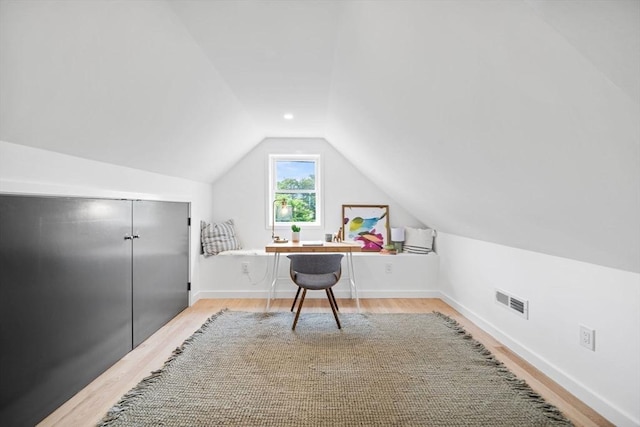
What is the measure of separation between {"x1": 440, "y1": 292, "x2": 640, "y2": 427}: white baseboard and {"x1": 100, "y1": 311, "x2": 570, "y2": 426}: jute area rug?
0.27 meters

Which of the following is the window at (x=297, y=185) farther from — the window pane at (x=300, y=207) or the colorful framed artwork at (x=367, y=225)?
the colorful framed artwork at (x=367, y=225)

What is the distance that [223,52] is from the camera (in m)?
2.11

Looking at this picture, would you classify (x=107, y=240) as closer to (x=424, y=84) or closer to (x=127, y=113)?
(x=127, y=113)

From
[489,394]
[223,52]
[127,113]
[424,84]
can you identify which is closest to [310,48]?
[223,52]

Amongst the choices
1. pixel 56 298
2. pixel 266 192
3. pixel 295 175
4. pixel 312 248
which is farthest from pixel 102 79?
pixel 295 175

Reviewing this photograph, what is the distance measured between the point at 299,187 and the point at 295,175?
0.20 metres

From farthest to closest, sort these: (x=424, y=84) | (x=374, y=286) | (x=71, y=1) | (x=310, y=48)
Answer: (x=374, y=286) → (x=310, y=48) → (x=424, y=84) → (x=71, y=1)

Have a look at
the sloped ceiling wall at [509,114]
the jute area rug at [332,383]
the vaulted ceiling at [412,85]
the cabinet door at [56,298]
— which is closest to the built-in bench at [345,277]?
the jute area rug at [332,383]

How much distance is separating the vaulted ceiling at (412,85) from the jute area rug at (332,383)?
1055mm

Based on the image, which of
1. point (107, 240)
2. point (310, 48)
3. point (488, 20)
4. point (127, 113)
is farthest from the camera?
point (107, 240)

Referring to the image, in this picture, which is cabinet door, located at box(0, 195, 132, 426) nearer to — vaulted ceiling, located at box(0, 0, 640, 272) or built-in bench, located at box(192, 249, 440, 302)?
vaulted ceiling, located at box(0, 0, 640, 272)

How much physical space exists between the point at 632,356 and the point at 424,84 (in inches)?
73.3

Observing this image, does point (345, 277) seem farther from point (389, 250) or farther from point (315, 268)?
point (315, 268)

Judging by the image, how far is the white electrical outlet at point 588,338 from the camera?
1.97 metres
